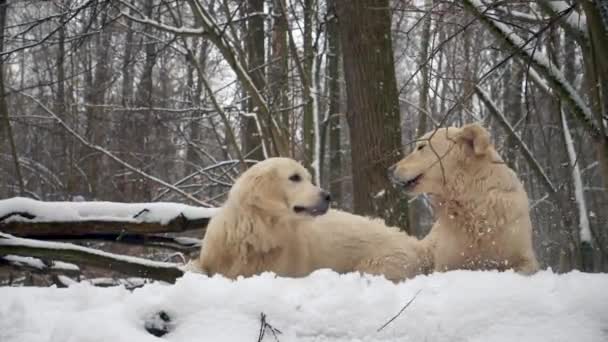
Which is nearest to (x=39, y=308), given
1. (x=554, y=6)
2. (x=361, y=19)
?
(x=554, y=6)

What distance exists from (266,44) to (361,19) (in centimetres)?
619

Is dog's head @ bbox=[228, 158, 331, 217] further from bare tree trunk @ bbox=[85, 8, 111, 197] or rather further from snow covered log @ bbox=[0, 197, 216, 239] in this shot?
bare tree trunk @ bbox=[85, 8, 111, 197]

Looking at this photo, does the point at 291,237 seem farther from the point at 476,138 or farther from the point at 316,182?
the point at 316,182

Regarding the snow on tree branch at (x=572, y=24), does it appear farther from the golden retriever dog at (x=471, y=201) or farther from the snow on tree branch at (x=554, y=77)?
the golden retriever dog at (x=471, y=201)

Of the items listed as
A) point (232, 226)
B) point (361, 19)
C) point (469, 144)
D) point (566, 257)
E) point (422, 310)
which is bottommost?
point (566, 257)

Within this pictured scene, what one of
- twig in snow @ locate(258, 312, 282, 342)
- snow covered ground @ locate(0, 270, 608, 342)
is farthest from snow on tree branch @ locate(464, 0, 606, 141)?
twig in snow @ locate(258, 312, 282, 342)

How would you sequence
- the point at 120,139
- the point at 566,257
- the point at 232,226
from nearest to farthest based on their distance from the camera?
the point at 232,226
the point at 566,257
the point at 120,139

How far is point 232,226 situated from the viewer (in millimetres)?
4676

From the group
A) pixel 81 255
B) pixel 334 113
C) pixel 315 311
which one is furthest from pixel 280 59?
pixel 315 311

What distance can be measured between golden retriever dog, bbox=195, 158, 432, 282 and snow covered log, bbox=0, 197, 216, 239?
1.27 m

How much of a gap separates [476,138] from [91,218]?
376 centimetres

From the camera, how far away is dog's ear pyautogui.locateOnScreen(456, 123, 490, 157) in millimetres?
4773

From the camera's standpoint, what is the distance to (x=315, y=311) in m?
2.48

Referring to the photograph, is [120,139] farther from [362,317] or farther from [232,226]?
[362,317]
